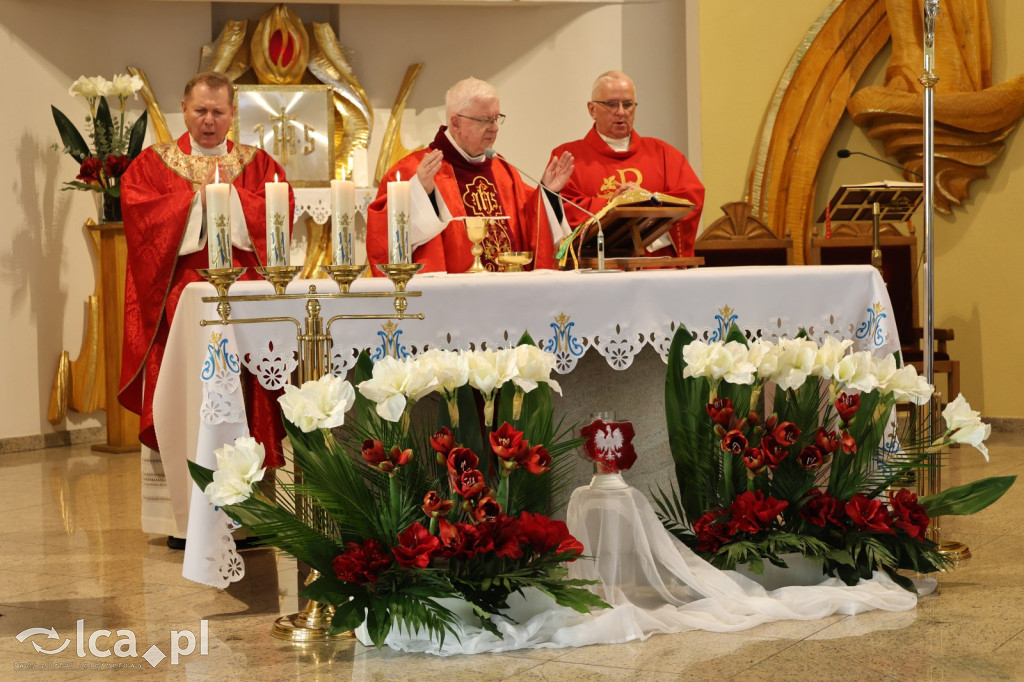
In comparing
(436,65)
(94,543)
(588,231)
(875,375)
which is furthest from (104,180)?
(875,375)

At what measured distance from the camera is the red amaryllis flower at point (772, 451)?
152 inches

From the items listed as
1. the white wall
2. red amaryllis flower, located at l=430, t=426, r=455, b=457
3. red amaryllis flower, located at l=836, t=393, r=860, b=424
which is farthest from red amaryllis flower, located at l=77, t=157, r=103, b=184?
red amaryllis flower, located at l=836, t=393, r=860, b=424

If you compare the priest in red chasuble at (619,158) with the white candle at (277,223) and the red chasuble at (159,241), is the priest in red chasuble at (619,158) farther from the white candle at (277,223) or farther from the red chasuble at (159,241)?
the white candle at (277,223)

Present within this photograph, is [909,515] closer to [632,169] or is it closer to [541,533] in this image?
[541,533]

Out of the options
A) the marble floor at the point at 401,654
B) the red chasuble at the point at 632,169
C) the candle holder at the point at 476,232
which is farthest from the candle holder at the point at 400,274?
the red chasuble at the point at 632,169

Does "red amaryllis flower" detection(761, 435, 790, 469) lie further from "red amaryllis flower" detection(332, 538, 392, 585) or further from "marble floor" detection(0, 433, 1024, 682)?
"red amaryllis flower" detection(332, 538, 392, 585)

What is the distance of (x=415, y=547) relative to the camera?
3.40 metres

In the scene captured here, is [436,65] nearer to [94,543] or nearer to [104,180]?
[104,180]

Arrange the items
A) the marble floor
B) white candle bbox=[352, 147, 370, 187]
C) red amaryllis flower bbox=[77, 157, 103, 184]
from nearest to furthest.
→ the marble floor → red amaryllis flower bbox=[77, 157, 103, 184] → white candle bbox=[352, 147, 370, 187]

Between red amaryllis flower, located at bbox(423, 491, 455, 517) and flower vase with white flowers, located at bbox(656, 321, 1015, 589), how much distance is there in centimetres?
93

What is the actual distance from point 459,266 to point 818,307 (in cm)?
154

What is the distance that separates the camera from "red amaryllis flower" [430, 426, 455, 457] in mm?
3518

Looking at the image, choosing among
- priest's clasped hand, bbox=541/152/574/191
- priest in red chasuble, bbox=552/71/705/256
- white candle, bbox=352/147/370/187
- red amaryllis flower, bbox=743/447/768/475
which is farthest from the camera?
white candle, bbox=352/147/370/187

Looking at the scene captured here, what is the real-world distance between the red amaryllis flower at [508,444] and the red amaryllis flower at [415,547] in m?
0.29
